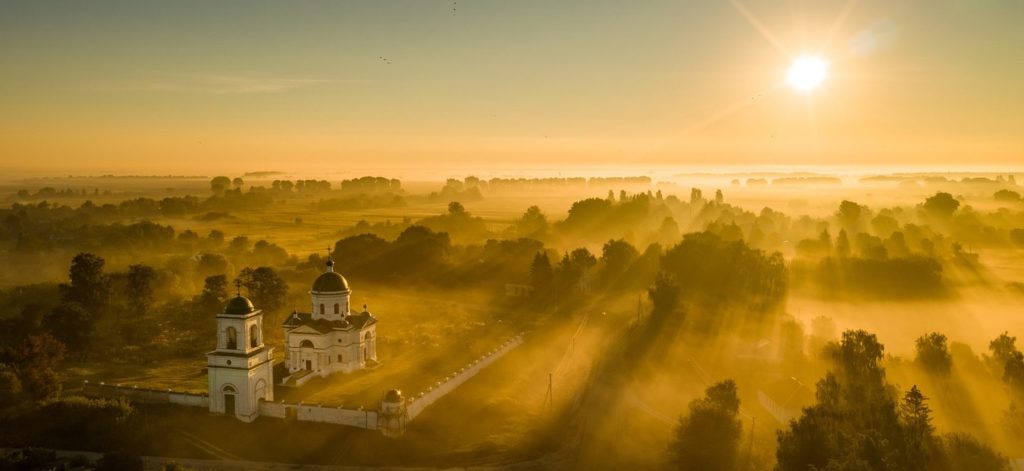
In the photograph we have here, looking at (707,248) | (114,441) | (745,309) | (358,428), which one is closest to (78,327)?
(114,441)

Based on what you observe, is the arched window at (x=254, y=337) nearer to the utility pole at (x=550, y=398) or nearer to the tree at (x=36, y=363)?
the tree at (x=36, y=363)

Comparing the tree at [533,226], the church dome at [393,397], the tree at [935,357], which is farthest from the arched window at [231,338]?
the tree at [533,226]

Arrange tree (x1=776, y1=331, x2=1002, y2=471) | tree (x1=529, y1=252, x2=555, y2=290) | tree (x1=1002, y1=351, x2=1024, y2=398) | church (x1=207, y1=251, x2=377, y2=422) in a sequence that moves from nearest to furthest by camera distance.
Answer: tree (x1=776, y1=331, x2=1002, y2=471) < church (x1=207, y1=251, x2=377, y2=422) < tree (x1=1002, y1=351, x2=1024, y2=398) < tree (x1=529, y1=252, x2=555, y2=290)

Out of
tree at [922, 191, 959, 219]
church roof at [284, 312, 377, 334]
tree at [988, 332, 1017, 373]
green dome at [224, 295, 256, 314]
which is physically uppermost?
tree at [922, 191, 959, 219]

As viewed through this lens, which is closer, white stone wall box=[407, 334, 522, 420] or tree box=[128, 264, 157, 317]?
white stone wall box=[407, 334, 522, 420]

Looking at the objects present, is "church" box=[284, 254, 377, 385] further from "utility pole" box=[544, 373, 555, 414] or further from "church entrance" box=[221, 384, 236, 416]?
"utility pole" box=[544, 373, 555, 414]

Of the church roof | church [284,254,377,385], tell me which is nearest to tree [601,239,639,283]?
the church roof

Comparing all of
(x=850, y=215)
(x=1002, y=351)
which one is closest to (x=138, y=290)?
(x=1002, y=351)

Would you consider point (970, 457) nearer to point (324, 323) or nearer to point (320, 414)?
point (320, 414)
